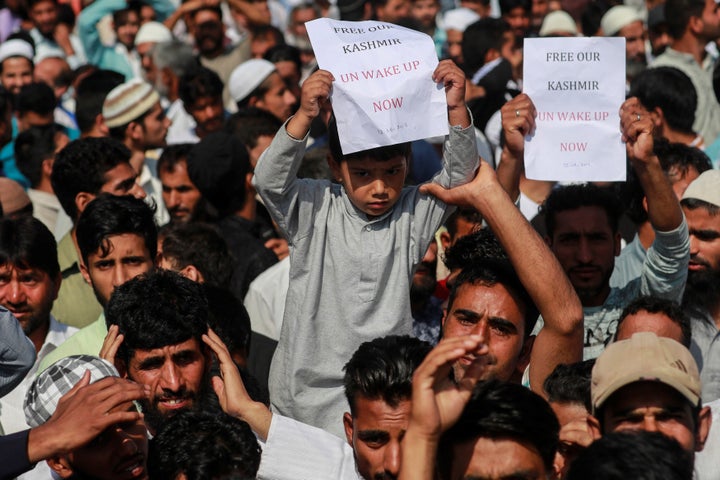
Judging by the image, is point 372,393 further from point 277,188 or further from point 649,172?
point 649,172

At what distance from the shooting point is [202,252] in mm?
6496

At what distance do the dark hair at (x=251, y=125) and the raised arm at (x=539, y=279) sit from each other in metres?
3.93

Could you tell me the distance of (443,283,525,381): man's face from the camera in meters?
4.92

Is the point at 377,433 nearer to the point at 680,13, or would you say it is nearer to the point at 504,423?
the point at 504,423

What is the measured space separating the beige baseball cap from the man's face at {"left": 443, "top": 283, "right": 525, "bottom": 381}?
0.96 metres

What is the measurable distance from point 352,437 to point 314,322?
74 centimetres

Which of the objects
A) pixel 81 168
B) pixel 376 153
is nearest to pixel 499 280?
pixel 376 153

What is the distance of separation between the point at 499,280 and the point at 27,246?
2380mm

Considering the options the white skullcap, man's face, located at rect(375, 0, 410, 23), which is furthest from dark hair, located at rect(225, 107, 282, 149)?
man's face, located at rect(375, 0, 410, 23)

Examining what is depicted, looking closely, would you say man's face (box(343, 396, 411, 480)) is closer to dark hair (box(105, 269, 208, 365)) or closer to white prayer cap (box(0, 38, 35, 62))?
dark hair (box(105, 269, 208, 365))

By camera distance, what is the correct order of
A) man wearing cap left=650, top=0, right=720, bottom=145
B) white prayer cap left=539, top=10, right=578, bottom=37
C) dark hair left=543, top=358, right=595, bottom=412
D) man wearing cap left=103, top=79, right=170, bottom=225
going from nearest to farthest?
dark hair left=543, top=358, right=595, bottom=412 → man wearing cap left=103, top=79, right=170, bottom=225 → man wearing cap left=650, top=0, right=720, bottom=145 → white prayer cap left=539, top=10, right=578, bottom=37

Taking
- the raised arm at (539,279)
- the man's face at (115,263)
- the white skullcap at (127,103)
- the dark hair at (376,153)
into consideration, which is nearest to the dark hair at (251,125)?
the white skullcap at (127,103)

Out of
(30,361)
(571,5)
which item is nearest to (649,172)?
(30,361)

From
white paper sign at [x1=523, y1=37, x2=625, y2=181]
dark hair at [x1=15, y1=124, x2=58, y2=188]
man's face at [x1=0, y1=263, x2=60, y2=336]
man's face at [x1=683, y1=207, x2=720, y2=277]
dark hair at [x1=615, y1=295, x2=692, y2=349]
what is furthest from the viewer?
dark hair at [x1=15, y1=124, x2=58, y2=188]
